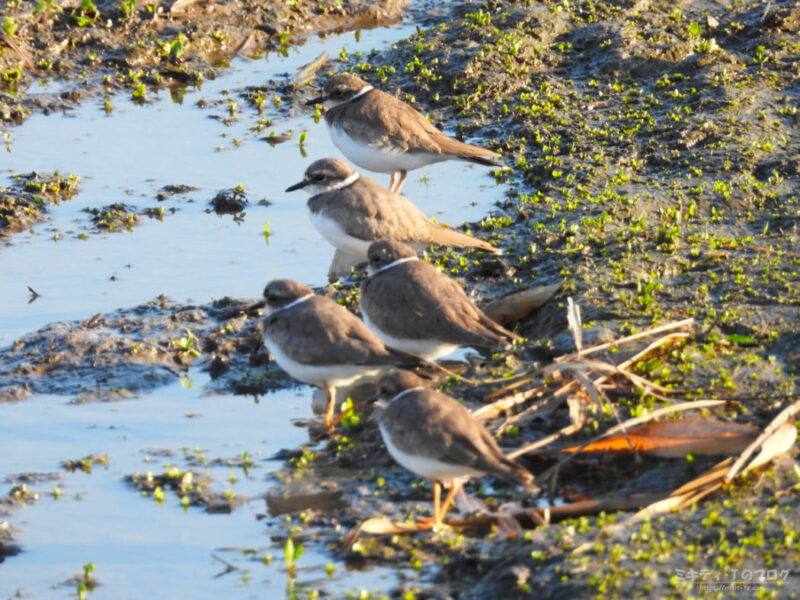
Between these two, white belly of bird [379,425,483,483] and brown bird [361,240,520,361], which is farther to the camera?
brown bird [361,240,520,361]

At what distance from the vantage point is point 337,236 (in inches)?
398

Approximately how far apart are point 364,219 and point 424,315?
2.00 metres

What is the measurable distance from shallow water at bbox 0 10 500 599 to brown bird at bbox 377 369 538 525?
0.63 m

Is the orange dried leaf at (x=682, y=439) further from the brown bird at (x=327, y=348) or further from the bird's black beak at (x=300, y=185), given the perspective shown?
the bird's black beak at (x=300, y=185)

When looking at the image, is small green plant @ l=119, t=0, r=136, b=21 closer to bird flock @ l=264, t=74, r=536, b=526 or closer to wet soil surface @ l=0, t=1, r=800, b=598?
wet soil surface @ l=0, t=1, r=800, b=598

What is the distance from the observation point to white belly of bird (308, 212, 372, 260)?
10.1m

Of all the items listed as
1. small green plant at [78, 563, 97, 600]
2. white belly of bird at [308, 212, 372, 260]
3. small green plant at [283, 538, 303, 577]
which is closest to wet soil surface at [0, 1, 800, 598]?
small green plant at [283, 538, 303, 577]

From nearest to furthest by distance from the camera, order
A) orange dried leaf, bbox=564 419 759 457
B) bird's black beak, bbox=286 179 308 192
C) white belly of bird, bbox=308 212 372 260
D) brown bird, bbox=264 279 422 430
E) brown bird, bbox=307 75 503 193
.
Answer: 1. orange dried leaf, bbox=564 419 759 457
2. brown bird, bbox=264 279 422 430
3. white belly of bird, bbox=308 212 372 260
4. bird's black beak, bbox=286 179 308 192
5. brown bird, bbox=307 75 503 193

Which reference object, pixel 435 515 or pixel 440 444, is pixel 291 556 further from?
pixel 440 444

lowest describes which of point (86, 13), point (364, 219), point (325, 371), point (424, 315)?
point (325, 371)

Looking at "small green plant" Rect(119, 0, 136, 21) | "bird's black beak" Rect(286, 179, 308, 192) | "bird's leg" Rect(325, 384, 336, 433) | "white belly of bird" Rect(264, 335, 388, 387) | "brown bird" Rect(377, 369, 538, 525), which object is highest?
"small green plant" Rect(119, 0, 136, 21)

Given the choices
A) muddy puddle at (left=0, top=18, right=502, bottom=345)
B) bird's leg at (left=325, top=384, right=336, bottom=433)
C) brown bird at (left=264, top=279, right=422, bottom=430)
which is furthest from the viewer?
muddy puddle at (left=0, top=18, right=502, bottom=345)

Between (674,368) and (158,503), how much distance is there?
3.36 meters

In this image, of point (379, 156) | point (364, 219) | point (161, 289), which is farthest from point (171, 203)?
point (364, 219)
